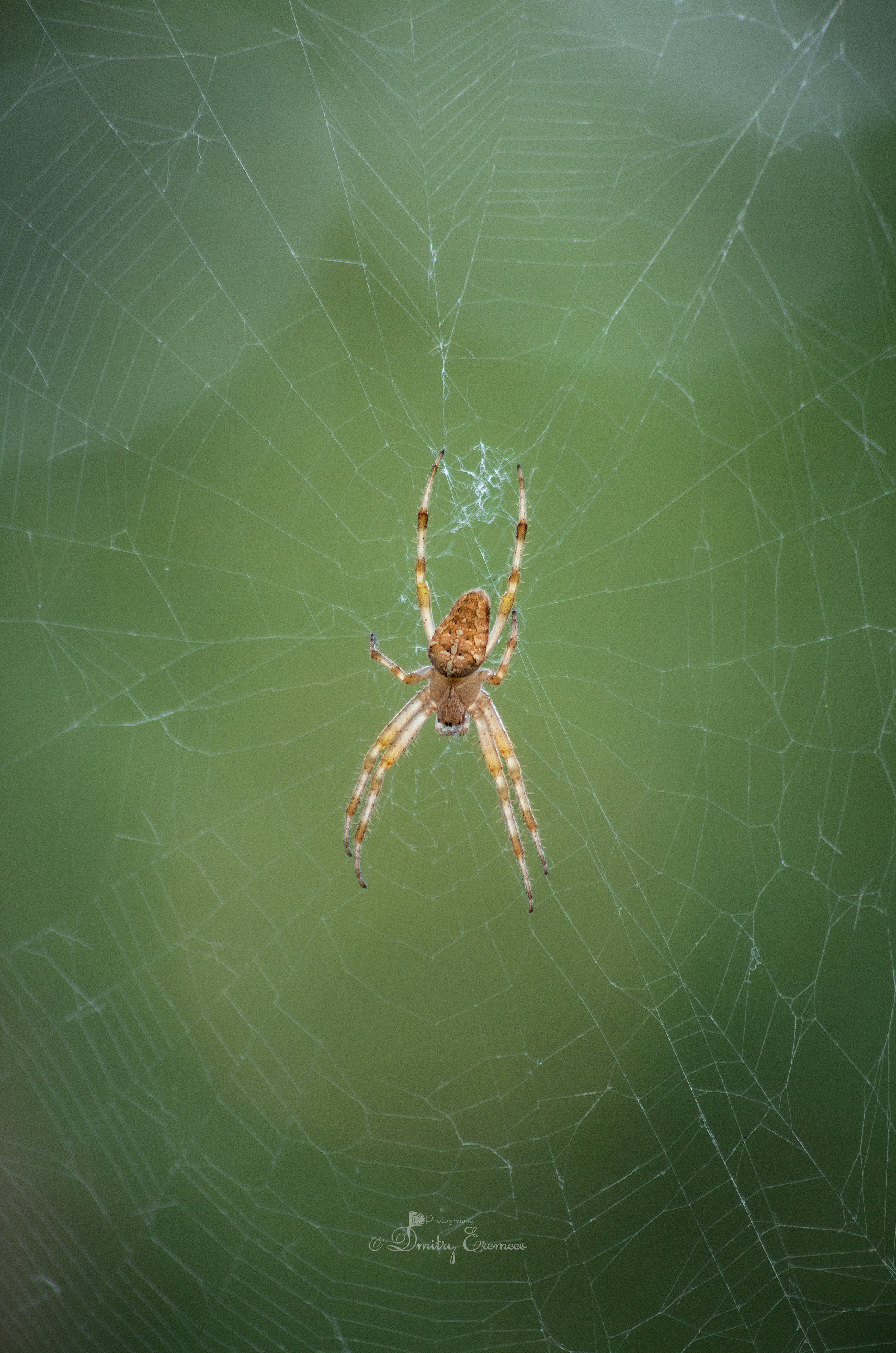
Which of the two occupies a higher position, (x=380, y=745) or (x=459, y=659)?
(x=459, y=659)

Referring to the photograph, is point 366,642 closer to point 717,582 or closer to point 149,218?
point 717,582

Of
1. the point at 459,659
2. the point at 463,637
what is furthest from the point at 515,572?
the point at 459,659

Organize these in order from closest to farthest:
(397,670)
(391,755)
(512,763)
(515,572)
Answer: (515,572), (397,670), (512,763), (391,755)

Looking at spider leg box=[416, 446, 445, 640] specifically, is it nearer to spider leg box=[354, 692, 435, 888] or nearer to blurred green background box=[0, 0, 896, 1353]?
blurred green background box=[0, 0, 896, 1353]

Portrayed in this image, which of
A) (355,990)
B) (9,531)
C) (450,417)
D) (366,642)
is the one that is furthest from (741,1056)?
(9,531)

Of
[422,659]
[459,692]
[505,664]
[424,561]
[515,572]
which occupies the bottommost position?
[459,692]

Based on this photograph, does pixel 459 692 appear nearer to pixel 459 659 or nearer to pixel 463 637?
pixel 459 659

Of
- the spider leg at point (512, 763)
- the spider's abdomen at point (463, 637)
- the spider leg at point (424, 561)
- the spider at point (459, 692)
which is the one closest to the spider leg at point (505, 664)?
the spider at point (459, 692)

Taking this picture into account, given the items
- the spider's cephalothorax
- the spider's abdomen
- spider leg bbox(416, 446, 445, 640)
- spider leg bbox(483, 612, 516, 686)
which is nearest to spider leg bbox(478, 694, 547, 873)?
the spider's cephalothorax
